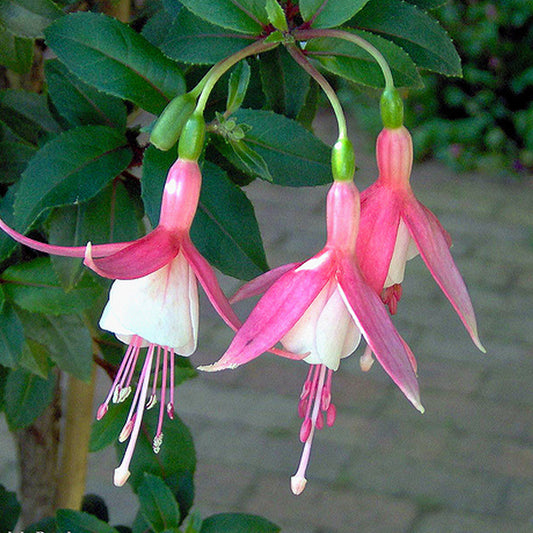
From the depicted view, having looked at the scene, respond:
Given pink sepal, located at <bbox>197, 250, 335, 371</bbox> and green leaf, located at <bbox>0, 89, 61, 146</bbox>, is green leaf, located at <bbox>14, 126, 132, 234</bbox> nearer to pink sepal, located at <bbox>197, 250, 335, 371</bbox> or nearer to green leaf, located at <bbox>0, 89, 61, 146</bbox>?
green leaf, located at <bbox>0, 89, 61, 146</bbox>

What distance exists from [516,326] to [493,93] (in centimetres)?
135

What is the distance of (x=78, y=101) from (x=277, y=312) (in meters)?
0.33

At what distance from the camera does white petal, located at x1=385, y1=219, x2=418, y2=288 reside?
0.56 m

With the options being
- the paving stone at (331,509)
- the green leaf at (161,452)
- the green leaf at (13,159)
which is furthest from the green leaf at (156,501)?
the paving stone at (331,509)

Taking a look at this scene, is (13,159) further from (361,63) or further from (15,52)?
(361,63)

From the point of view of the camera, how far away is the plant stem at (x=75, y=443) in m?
1.09

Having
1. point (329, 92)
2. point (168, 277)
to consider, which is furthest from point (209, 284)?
point (329, 92)

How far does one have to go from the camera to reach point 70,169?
2.25 ft

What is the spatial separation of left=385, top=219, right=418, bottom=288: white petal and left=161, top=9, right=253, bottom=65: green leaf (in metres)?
0.19

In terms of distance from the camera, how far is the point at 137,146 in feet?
2.49

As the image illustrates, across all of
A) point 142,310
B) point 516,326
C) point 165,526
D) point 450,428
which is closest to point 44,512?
point 165,526

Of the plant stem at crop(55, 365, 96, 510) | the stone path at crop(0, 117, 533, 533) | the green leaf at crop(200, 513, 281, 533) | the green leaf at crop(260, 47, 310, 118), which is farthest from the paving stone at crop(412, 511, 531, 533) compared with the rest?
the green leaf at crop(260, 47, 310, 118)

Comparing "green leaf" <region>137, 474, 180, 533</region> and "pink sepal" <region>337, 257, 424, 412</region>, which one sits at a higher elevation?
"pink sepal" <region>337, 257, 424, 412</region>

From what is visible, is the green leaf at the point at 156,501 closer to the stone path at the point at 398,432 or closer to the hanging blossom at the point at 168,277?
the hanging blossom at the point at 168,277
